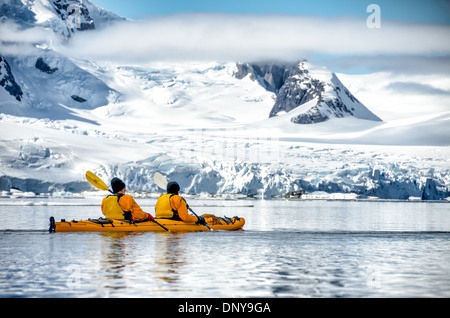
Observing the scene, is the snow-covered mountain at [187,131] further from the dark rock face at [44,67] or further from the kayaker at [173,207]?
the kayaker at [173,207]

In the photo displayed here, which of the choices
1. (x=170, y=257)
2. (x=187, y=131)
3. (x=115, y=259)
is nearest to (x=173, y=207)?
(x=170, y=257)

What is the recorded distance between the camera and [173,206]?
18.7m

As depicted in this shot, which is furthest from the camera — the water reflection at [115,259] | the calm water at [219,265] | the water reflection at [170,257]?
the water reflection at [170,257]

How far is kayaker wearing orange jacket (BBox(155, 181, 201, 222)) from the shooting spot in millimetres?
18375

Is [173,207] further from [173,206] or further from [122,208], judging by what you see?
[122,208]

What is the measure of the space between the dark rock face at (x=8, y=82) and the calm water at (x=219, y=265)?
133763 mm

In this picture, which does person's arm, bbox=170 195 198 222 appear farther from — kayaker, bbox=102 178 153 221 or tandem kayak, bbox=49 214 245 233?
kayaker, bbox=102 178 153 221

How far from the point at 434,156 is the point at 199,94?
9430cm

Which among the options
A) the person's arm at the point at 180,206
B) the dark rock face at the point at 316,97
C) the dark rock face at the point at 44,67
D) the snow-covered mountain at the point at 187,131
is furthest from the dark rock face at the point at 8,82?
the person's arm at the point at 180,206

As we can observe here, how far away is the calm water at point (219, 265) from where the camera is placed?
9.34m

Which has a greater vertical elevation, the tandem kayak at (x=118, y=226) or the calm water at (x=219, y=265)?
the tandem kayak at (x=118, y=226)
